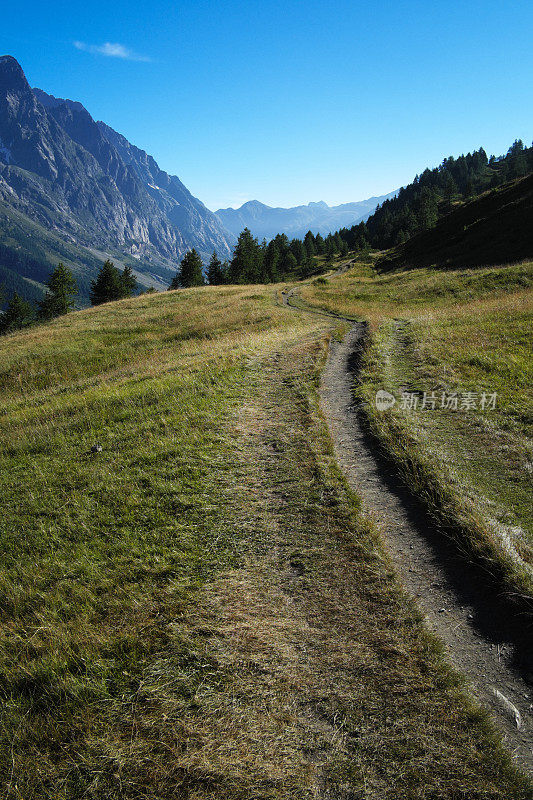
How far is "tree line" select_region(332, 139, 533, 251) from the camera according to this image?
338 ft

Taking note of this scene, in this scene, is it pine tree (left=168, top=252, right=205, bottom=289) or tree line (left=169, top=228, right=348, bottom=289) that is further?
pine tree (left=168, top=252, right=205, bottom=289)

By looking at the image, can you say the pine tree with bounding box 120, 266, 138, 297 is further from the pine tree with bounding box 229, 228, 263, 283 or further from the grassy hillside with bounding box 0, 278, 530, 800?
the grassy hillside with bounding box 0, 278, 530, 800

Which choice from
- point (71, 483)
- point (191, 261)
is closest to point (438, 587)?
point (71, 483)

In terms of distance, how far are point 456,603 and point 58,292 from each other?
80.8 metres

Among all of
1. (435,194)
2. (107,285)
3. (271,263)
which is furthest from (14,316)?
(435,194)

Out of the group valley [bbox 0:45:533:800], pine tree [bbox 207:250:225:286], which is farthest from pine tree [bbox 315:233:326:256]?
valley [bbox 0:45:533:800]

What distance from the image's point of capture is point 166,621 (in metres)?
5.14

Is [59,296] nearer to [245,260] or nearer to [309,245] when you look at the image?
[245,260]

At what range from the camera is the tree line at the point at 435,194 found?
103000 millimetres

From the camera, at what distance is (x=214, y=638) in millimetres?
4816

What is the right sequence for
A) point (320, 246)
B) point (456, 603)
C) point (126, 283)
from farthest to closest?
point (320, 246), point (126, 283), point (456, 603)

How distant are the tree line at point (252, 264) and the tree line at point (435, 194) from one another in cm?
1801

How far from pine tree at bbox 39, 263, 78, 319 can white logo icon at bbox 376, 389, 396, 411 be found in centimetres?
7198

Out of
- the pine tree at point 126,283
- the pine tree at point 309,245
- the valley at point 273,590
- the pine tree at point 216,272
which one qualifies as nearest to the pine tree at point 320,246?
the pine tree at point 309,245
